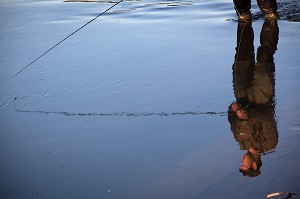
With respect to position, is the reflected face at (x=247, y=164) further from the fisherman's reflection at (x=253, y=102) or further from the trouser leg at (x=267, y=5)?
the trouser leg at (x=267, y=5)

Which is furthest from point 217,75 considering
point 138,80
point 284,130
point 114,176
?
point 114,176

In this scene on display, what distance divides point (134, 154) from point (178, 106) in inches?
37.3

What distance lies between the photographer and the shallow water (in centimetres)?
278

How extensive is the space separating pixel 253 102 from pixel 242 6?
3.25 meters

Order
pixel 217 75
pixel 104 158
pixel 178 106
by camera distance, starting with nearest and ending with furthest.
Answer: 1. pixel 104 158
2. pixel 178 106
3. pixel 217 75

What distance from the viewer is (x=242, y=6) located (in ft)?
21.8

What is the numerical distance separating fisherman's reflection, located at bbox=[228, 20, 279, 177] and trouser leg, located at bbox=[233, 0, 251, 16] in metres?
0.84

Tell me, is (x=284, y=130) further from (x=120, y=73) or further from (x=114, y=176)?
(x=120, y=73)

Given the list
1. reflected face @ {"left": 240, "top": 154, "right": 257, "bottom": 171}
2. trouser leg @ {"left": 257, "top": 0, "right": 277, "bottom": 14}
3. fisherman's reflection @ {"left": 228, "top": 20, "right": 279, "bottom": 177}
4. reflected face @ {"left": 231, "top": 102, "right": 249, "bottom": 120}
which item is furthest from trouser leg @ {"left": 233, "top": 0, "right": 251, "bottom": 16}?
reflected face @ {"left": 240, "top": 154, "right": 257, "bottom": 171}

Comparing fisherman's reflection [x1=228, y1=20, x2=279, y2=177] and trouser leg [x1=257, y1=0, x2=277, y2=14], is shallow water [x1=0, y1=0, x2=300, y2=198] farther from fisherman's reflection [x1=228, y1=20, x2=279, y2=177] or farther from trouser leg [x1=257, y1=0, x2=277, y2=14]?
trouser leg [x1=257, y1=0, x2=277, y2=14]

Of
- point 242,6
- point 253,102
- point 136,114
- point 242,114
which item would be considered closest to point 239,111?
point 242,114

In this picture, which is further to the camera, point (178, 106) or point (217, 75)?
point (217, 75)

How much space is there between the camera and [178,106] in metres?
3.95

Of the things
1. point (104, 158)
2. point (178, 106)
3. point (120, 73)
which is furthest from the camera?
point (120, 73)
